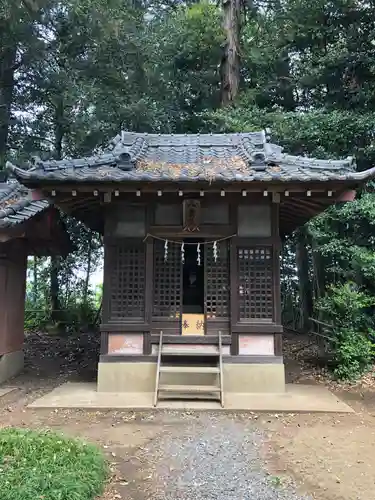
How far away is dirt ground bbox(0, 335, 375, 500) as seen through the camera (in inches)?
152

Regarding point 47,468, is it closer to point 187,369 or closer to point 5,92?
point 187,369

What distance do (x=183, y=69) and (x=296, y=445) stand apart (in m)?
13.8

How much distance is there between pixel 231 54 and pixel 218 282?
10.4 m

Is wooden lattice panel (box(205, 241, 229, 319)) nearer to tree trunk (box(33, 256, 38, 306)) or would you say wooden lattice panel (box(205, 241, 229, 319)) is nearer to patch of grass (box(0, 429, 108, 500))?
patch of grass (box(0, 429, 108, 500))

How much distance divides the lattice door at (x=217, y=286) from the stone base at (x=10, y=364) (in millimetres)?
4122

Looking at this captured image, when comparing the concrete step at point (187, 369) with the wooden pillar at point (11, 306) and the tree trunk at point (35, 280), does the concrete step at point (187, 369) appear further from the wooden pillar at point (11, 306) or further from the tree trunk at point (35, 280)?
the tree trunk at point (35, 280)

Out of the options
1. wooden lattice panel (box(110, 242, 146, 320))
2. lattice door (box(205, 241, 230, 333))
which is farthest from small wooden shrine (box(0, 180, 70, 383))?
lattice door (box(205, 241, 230, 333))

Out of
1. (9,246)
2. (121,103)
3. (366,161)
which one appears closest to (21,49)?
(121,103)

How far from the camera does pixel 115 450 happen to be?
4.60 metres

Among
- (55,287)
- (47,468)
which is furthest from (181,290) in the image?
(55,287)

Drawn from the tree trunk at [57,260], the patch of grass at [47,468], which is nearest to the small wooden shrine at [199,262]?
the patch of grass at [47,468]

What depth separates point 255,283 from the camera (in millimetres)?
7301

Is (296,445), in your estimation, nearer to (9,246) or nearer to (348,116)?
(9,246)

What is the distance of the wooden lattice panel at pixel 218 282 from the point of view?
23.9 ft
